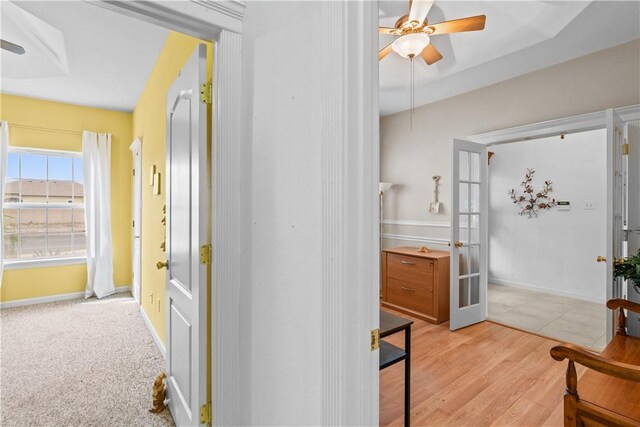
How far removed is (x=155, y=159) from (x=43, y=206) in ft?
8.10

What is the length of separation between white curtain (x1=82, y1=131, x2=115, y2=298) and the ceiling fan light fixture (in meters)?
4.13

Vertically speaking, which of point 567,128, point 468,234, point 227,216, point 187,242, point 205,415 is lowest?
point 205,415

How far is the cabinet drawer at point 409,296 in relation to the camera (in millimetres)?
3502

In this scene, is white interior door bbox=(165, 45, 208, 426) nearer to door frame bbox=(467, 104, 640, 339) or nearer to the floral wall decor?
door frame bbox=(467, 104, 640, 339)

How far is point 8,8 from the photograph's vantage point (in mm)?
2105

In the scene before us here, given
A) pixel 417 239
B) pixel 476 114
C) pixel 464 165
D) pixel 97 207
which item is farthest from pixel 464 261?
pixel 97 207

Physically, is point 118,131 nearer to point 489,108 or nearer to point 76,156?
point 76,156

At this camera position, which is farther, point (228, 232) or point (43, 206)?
point (43, 206)

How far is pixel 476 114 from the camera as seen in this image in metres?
3.69

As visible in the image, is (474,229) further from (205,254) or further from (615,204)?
(205,254)

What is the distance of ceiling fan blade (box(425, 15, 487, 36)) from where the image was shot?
195cm

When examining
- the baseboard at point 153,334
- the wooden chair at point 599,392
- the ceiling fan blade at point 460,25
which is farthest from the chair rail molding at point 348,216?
the baseboard at point 153,334

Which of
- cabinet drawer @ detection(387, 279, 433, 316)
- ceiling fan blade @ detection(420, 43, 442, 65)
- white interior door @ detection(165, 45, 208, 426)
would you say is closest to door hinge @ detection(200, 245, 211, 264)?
white interior door @ detection(165, 45, 208, 426)

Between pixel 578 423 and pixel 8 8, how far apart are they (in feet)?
12.8
